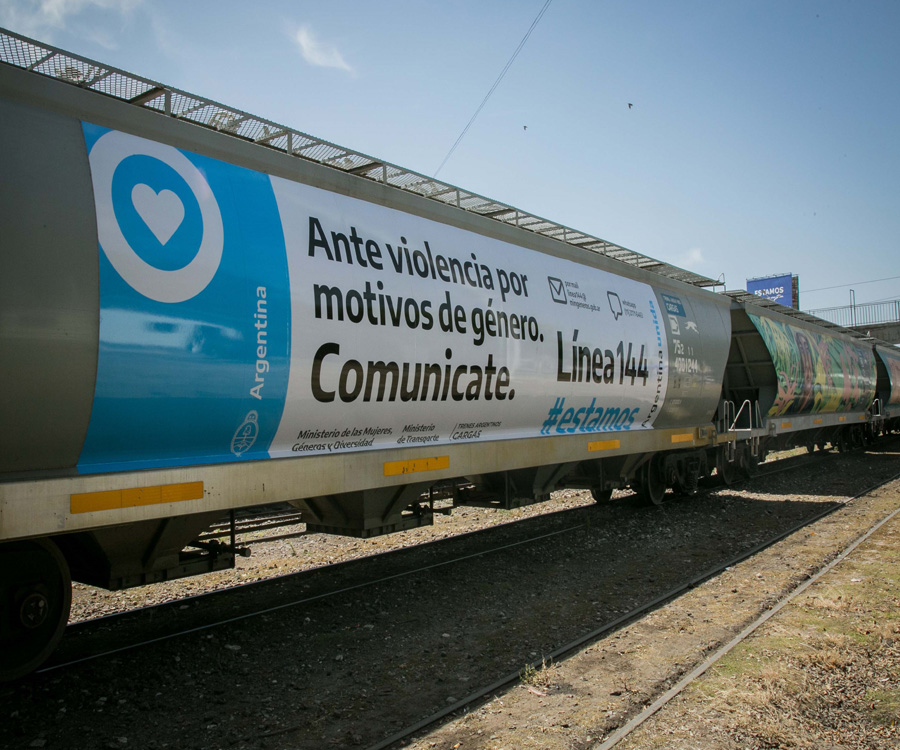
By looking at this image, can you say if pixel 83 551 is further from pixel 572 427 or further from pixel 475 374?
pixel 572 427

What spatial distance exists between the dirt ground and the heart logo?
344 cm

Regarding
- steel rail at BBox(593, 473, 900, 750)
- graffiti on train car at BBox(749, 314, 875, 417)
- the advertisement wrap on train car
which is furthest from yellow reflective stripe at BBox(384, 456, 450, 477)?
graffiti on train car at BBox(749, 314, 875, 417)

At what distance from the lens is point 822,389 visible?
16.5 m

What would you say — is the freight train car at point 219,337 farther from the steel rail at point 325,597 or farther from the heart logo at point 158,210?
the steel rail at point 325,597

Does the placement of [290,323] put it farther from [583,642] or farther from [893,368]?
[893,368]

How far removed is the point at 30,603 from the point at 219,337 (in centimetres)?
195

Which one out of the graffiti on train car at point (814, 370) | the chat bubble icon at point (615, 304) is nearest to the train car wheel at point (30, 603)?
the chat bubble icon at point (615, 304)

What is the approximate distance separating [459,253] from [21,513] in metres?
4.21

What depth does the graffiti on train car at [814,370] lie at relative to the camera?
550 inches

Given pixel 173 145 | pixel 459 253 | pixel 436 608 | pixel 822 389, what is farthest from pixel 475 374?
pixel 822 389

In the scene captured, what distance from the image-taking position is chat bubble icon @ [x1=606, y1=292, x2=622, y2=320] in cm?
863

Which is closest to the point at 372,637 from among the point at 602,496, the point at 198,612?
the point at 198,612

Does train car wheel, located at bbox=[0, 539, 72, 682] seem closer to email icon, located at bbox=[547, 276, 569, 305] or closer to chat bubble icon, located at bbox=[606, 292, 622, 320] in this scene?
email icon, located at bbox=[547, 276, 569, 305]

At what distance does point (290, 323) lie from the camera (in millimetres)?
4695
